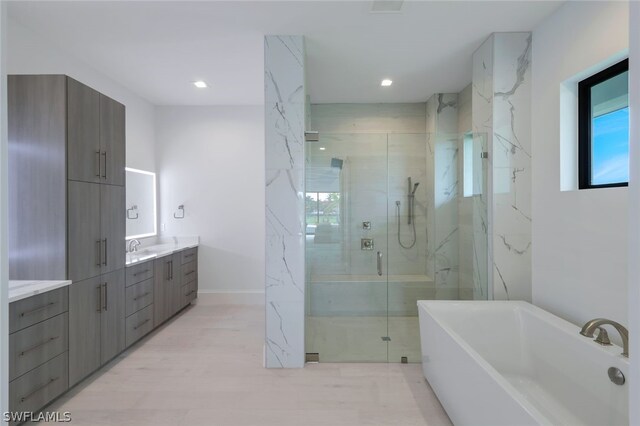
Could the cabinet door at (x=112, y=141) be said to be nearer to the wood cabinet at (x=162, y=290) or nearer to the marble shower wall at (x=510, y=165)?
the wood cabinet at (x=162, y=290)

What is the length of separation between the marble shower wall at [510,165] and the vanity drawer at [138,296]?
10.8ft

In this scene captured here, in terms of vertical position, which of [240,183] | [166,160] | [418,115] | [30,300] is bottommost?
[30,300]

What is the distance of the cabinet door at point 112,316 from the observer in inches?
110

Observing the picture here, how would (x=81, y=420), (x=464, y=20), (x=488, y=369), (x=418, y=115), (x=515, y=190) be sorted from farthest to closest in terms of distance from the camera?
(x=418, y=115)
(x=515, y=190)
(x=464, y=20)
(x=81, y=420)
(x=488, y=369)

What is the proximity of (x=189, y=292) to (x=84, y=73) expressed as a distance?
2.77 m

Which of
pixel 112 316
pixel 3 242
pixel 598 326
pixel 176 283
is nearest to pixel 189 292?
pixel 176 283

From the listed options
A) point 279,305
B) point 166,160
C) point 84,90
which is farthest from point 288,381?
point 166,160

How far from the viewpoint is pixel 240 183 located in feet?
15.7

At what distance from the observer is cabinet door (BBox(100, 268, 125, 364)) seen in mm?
2807

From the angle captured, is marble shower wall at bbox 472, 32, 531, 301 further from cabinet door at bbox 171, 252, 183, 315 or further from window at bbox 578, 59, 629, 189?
cabinet door at bbox 171, 252, 183, 315

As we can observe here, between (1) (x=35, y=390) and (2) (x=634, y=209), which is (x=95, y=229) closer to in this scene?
(1) (x=35, y=390)

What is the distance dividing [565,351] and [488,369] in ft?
2.66

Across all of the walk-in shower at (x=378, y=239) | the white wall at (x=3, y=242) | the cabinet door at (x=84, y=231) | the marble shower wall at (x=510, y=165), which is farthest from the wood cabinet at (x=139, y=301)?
the marble shower wall at (x=510, y=165)

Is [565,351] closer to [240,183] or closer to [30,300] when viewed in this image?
[30,300]
